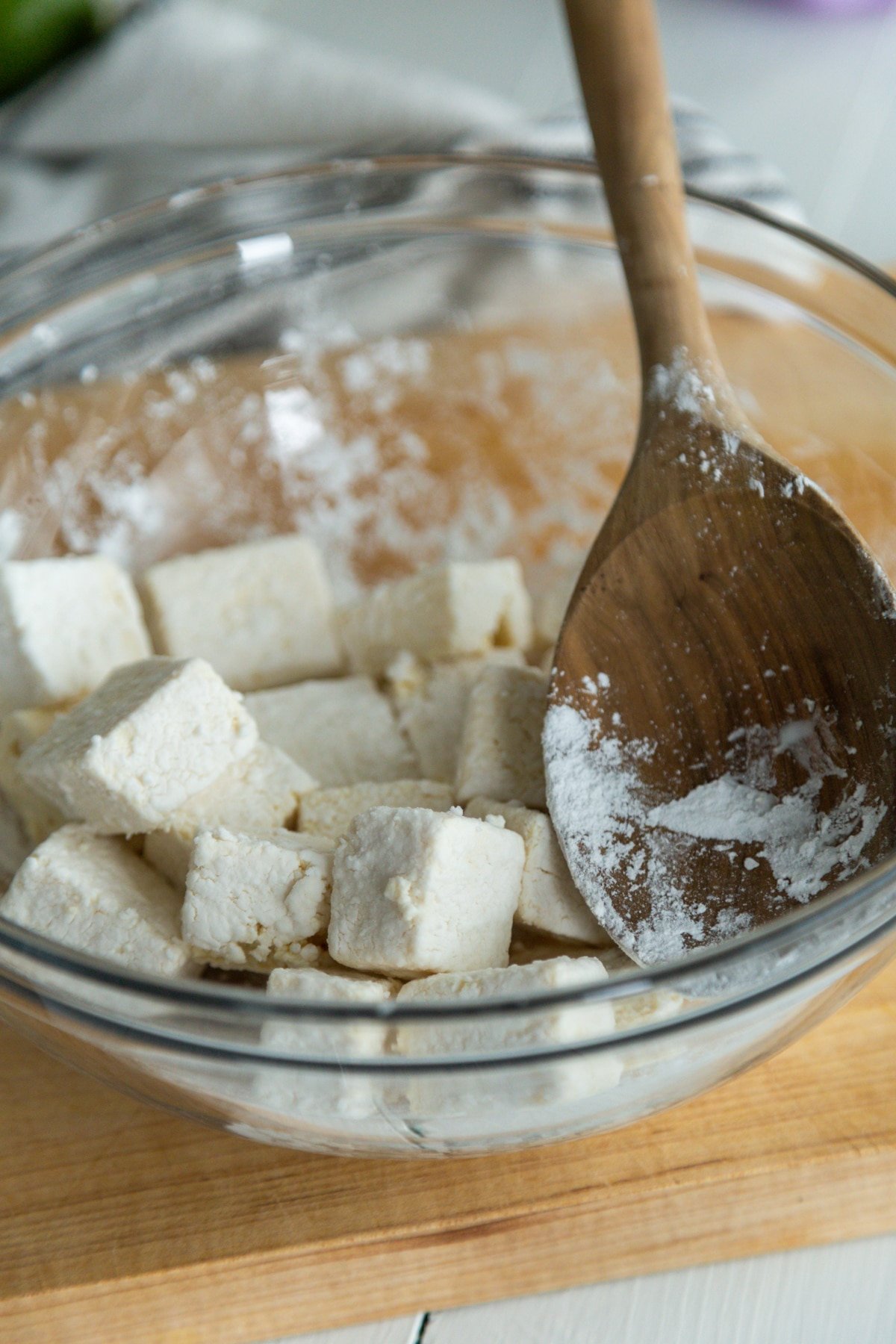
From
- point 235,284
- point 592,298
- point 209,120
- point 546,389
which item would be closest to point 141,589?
point 235,284

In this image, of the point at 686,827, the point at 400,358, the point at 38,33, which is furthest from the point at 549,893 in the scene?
the point at 38,33

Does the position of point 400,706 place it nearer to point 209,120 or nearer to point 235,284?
point 235,284

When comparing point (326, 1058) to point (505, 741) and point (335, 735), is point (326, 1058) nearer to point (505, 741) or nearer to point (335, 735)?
point (505, 741)

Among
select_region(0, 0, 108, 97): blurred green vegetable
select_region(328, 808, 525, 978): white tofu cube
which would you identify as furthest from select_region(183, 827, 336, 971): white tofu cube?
select_region(0, 0, 108, 97): blurred green vegetable

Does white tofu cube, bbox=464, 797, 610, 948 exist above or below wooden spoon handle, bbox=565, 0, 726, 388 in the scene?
below

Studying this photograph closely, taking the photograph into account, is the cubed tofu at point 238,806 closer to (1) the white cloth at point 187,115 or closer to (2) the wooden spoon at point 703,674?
(2) the wooden spoon at point 703,674

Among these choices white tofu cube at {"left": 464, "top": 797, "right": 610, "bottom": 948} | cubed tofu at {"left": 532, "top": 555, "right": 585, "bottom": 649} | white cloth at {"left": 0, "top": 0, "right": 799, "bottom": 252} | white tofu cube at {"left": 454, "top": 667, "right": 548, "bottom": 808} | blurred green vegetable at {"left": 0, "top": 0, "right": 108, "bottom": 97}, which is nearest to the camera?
white tofu cube at {"left": 464, "top": 797, "right": 610, "bottom": 948}

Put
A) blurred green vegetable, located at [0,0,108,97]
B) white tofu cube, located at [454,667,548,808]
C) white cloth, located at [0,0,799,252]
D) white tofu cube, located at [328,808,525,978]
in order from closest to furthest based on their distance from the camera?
white tofu cube, located at [328,808,525,978] < white tofu cube, located at [454,667,548,808] < white cloth, located at [0,0,799,252] < blurred green vegetable, located at [0,0,108,97]

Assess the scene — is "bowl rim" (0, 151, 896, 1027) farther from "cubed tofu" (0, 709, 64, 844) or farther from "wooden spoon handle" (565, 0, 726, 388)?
"wooden spoon handle" (565, 0, 726, 388)
